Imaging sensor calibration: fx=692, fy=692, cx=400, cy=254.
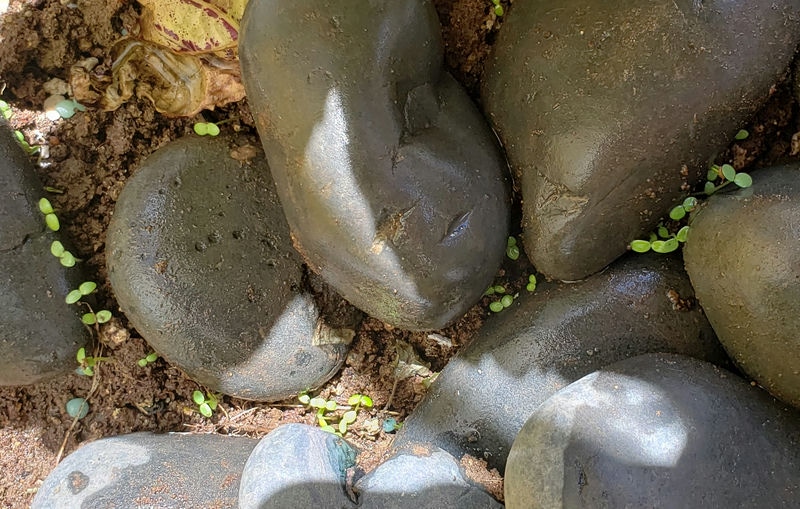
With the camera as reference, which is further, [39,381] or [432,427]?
[39,381]

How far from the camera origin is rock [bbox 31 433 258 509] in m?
1.81

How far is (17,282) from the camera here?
74.0 inches

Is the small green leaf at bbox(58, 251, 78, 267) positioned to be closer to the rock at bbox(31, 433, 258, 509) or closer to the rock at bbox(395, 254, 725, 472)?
the rock at bbox(31, 433, 258, 509)

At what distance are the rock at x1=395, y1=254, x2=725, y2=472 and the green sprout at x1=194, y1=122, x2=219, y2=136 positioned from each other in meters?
0.93

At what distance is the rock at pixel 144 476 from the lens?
1.81m

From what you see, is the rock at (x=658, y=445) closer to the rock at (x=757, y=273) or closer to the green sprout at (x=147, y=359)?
the rock at (x=757, y=273)

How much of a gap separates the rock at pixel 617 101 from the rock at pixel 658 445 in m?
0.37

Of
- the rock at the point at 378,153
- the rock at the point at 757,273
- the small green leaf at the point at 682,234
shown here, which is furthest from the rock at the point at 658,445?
the rock at the point at 378,153

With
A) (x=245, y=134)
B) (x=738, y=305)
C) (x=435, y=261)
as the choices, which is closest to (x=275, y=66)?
(x=245, y=134)

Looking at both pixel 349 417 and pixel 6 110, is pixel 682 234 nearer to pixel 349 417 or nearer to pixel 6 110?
pixel 349 417

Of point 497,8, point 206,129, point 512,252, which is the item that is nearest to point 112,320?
point 206,129

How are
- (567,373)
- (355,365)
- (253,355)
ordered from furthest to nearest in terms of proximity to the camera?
(355,365) < (253,355) < (567,373)

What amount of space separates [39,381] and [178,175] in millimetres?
757

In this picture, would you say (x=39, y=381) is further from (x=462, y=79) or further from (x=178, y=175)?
(x=462, y=79)
